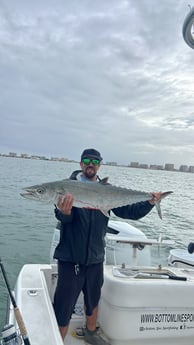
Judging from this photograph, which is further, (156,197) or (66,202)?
(156,197)

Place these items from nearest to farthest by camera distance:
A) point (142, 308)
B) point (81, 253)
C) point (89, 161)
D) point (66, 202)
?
1. point (66, 202)
2. point (81, 253)
3. point (89, 161)
4. point (142, 308)

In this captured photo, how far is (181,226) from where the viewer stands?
14812mm

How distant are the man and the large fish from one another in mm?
101

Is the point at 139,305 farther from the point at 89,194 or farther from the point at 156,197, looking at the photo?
the point at 89,194

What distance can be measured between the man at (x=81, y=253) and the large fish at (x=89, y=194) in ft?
0.33

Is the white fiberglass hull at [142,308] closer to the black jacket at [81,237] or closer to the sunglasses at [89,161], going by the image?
the black jacket at [81,237]

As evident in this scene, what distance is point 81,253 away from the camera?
2.79 metres

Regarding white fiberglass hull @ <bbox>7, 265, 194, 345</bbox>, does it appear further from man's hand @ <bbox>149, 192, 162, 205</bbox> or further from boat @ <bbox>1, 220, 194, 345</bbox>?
man's hand @ <bbox>149, 192, 162, 205</bbox>

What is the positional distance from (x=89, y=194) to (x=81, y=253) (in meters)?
0.54

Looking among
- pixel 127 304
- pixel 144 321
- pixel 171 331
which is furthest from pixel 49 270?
pixel 171 331

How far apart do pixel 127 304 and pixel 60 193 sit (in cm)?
127

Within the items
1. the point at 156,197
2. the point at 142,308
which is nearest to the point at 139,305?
the point at 142,308

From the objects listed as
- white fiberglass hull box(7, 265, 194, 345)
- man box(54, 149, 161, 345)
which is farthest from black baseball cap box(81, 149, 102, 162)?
white fiberglass hull box(7, 265, 194, 345)

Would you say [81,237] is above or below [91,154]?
below
